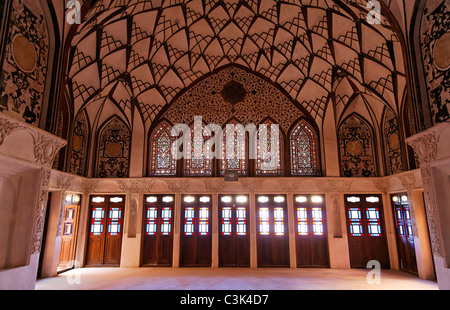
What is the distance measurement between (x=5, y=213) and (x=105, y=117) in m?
5.88

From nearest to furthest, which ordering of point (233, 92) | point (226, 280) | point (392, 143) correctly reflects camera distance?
point (226, 280), point (392, 143), point (233, 92)

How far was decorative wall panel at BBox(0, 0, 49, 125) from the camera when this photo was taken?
449 centimetres

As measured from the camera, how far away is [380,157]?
950 cm

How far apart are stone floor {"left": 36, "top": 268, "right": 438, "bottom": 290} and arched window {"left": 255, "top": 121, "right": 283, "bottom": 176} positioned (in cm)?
322

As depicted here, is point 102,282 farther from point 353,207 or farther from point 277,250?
point 353,207

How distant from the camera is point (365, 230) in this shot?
9.16 m

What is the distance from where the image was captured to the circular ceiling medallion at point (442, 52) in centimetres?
473

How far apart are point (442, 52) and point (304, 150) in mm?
5488

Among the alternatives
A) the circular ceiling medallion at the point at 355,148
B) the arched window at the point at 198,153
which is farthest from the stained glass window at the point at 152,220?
the circular ceiling medallion at the point at 355,148

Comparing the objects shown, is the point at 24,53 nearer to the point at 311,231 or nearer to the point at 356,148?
the point at 311,231

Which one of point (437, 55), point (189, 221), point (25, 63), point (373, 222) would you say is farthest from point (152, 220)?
point (437, 55)

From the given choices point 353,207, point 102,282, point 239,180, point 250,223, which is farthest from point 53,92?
point 353,207

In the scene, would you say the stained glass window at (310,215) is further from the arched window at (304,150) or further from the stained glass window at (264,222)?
the stained glass window at (264,222)

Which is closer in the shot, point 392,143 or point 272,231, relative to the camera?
point 392,143
